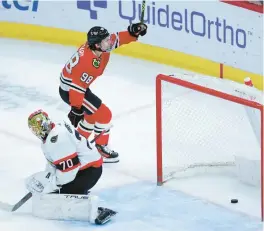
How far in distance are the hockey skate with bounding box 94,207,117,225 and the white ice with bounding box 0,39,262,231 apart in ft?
0.14

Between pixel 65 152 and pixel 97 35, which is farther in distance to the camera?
pixel 97 35

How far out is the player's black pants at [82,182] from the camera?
603 cm

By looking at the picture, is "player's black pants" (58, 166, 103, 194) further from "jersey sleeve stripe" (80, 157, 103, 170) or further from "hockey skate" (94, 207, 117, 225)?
"hockey skate" (94, 207, 117, 225)

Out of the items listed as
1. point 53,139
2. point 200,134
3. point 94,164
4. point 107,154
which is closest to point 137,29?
point 200,134

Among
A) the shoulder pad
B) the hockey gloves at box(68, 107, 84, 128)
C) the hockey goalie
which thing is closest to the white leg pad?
the hockey goalie

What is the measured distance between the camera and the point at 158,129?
6562mm

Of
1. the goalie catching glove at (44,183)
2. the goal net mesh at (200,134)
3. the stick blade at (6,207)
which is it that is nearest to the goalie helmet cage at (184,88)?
the goal net mesh at (200,134)

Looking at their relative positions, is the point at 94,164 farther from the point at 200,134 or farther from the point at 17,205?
the point at 200,134

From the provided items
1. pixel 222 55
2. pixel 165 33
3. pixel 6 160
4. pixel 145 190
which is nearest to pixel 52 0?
pixel 165 33

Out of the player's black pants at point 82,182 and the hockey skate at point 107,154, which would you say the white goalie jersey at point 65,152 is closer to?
the player's black pants at point 82,182

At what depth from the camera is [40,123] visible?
5840mm

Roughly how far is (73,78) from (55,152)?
94cm

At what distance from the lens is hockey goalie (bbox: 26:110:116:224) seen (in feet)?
19.2

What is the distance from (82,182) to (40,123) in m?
0.46
